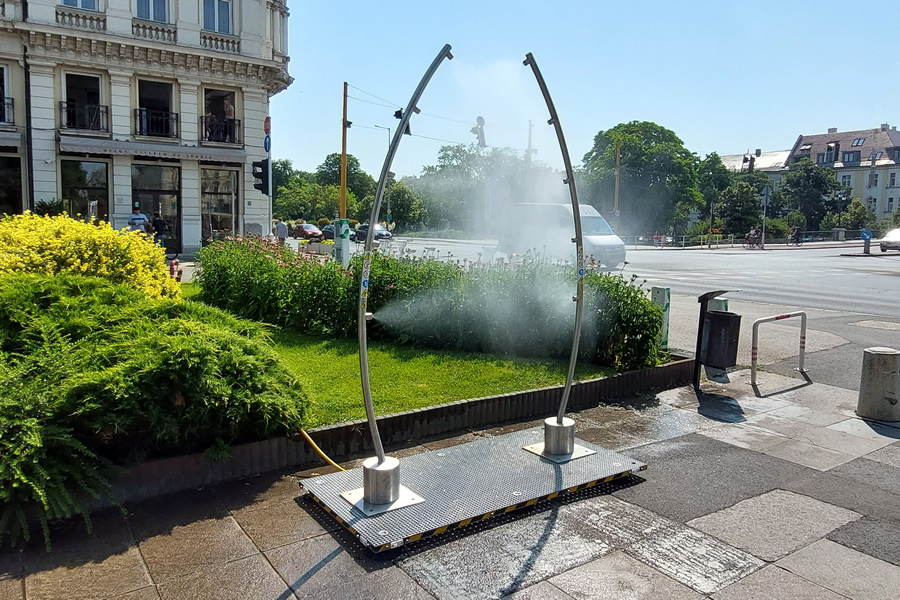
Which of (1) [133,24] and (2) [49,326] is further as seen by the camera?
(1) [133,24]

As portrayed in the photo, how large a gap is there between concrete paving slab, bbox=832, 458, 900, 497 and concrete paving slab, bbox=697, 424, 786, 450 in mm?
679

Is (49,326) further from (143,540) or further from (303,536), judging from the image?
(303,536)

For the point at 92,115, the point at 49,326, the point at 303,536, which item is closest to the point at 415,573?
the point at 303,536

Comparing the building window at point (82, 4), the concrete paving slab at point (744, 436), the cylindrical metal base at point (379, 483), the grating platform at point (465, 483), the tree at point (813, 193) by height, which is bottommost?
the concrete paving slab at point (744, 436)

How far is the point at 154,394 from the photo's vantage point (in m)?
4.69

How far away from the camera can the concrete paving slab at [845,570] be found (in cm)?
370

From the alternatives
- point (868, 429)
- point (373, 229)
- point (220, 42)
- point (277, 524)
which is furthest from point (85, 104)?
point (868, 429)

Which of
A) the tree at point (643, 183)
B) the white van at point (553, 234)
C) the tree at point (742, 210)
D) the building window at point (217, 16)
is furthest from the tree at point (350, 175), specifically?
the white van at point (553, 234)

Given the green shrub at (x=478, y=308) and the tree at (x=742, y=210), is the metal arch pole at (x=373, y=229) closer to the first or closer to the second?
the green shrub at (x=478, y=308)

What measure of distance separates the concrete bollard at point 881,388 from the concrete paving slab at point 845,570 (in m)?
3.47

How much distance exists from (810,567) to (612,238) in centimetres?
2158

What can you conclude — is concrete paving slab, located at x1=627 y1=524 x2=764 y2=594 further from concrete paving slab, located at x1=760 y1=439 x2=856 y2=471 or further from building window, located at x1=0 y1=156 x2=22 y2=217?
building window, located at x1=0 y1=156 x2=22 y2=217

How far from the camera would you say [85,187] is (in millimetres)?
25953

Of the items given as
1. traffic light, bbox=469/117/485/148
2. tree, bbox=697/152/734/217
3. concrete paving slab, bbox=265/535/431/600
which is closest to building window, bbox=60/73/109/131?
traffic light, bbox=469/117/485/148
